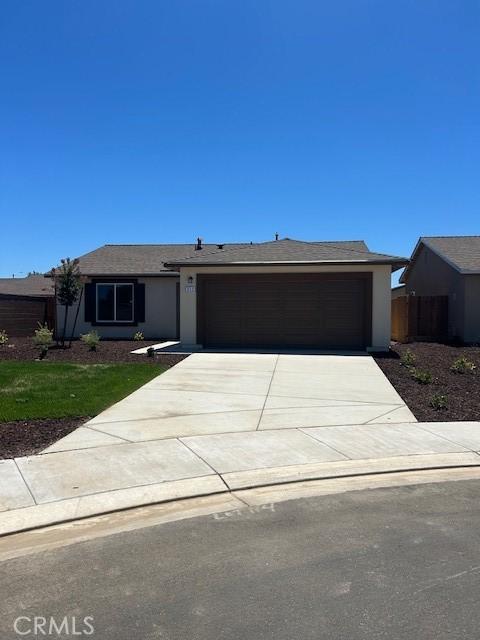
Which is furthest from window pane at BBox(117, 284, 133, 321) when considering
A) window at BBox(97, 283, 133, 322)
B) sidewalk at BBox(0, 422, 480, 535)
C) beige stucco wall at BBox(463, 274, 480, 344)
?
sidewalk at BBox(0, 422, 480, 535)

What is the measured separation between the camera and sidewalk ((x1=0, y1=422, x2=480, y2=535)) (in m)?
5.13

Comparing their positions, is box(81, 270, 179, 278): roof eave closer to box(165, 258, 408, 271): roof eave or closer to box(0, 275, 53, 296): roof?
box(165, 258, 408, 271): roof eave

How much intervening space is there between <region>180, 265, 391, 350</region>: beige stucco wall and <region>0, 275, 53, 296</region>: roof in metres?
13.1

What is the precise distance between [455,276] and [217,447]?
59.3ft

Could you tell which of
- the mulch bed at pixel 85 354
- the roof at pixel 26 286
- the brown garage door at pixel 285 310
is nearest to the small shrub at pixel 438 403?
the mulch bed at pixel 85 354

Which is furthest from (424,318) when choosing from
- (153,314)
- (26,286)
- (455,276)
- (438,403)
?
(26,286)

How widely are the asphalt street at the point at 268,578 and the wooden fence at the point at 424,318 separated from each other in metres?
18.2

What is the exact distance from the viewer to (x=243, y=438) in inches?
289

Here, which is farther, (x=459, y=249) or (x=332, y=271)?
(x=459, y=249)

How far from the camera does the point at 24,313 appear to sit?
22.7 metres

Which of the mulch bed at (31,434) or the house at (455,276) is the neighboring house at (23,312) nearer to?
the mulch bed at (31,434)

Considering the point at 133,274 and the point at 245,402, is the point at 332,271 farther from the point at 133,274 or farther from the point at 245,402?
the point at 245,402

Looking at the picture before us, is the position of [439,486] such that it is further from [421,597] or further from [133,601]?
[133,601]

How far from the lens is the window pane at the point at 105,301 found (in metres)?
22.2
